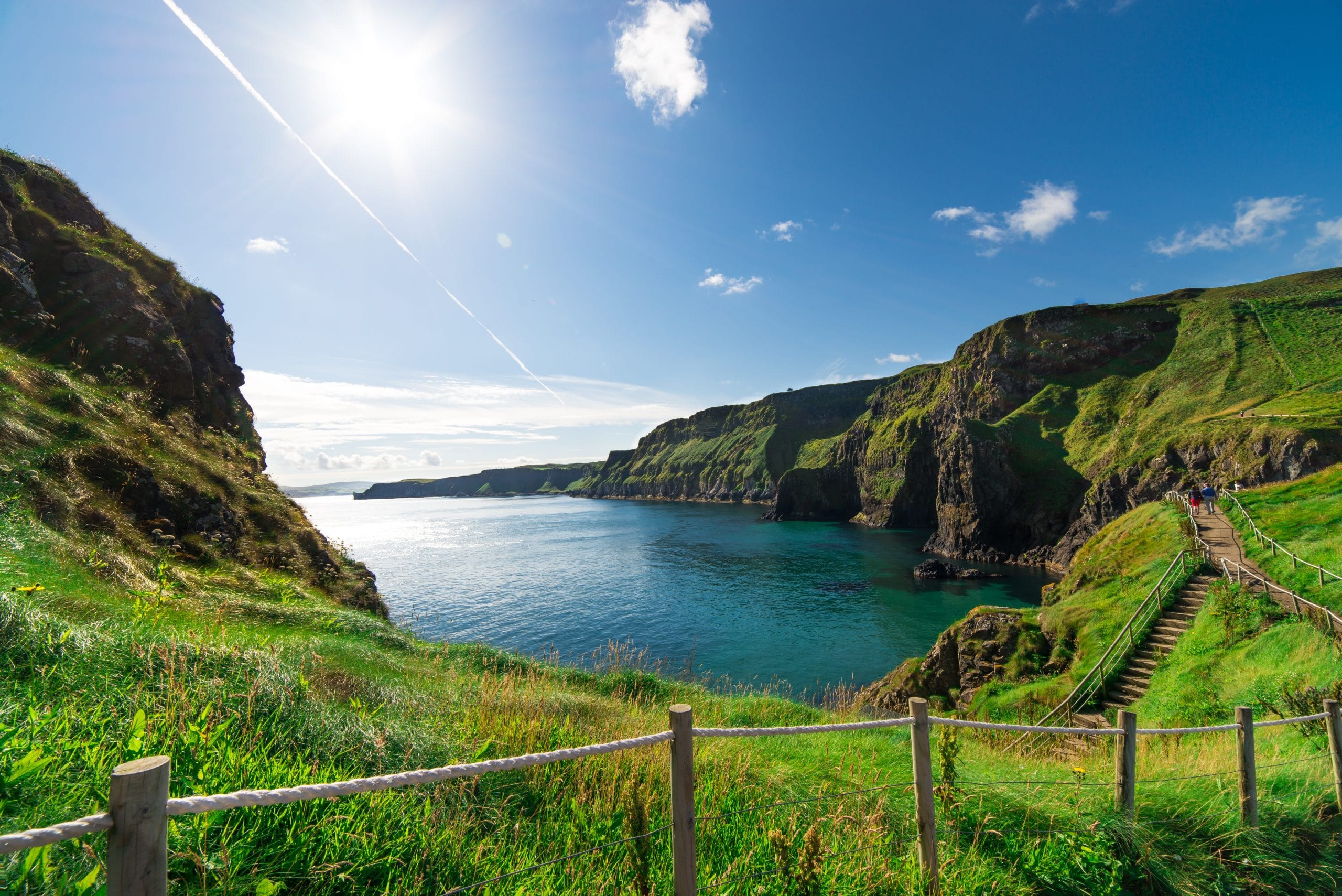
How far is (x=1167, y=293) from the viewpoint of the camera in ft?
387

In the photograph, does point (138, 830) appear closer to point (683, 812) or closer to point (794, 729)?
point (683, 812)

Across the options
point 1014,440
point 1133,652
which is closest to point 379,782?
point 1133,652

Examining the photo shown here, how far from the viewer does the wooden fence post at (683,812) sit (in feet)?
11.1

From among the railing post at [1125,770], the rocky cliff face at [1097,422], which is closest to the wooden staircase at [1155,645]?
the railing post at [1125,770]

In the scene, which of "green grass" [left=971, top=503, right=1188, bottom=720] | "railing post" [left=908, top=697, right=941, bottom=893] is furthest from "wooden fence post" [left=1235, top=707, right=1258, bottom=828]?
"green grass" [left=971, top=503, right=1188, bottom=720]

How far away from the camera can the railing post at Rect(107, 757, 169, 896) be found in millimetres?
1883

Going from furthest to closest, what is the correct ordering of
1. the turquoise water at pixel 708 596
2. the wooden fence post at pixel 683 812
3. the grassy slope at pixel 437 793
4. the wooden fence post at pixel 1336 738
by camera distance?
the turquoise water at pixel 708 596 < the wooden fence post at pixel 1336 738 < the grassy slope at pixel 437 793 < the wooden fence post at pixel 683 812

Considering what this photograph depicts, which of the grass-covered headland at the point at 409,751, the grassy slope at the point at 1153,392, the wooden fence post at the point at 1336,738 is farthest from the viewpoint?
the grassy slope at the point at 1153,392

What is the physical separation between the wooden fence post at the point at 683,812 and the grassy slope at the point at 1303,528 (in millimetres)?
21761

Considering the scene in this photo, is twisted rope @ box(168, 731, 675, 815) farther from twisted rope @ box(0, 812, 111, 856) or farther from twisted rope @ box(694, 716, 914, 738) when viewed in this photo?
twisted rope @ box(694, 716, 914, 738)

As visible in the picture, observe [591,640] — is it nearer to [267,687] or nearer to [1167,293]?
[267,687]

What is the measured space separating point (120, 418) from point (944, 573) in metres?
64.3

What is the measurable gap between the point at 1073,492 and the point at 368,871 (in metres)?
84.7

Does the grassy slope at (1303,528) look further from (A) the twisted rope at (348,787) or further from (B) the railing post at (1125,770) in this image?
(A) the twisted rope at (348,787)
